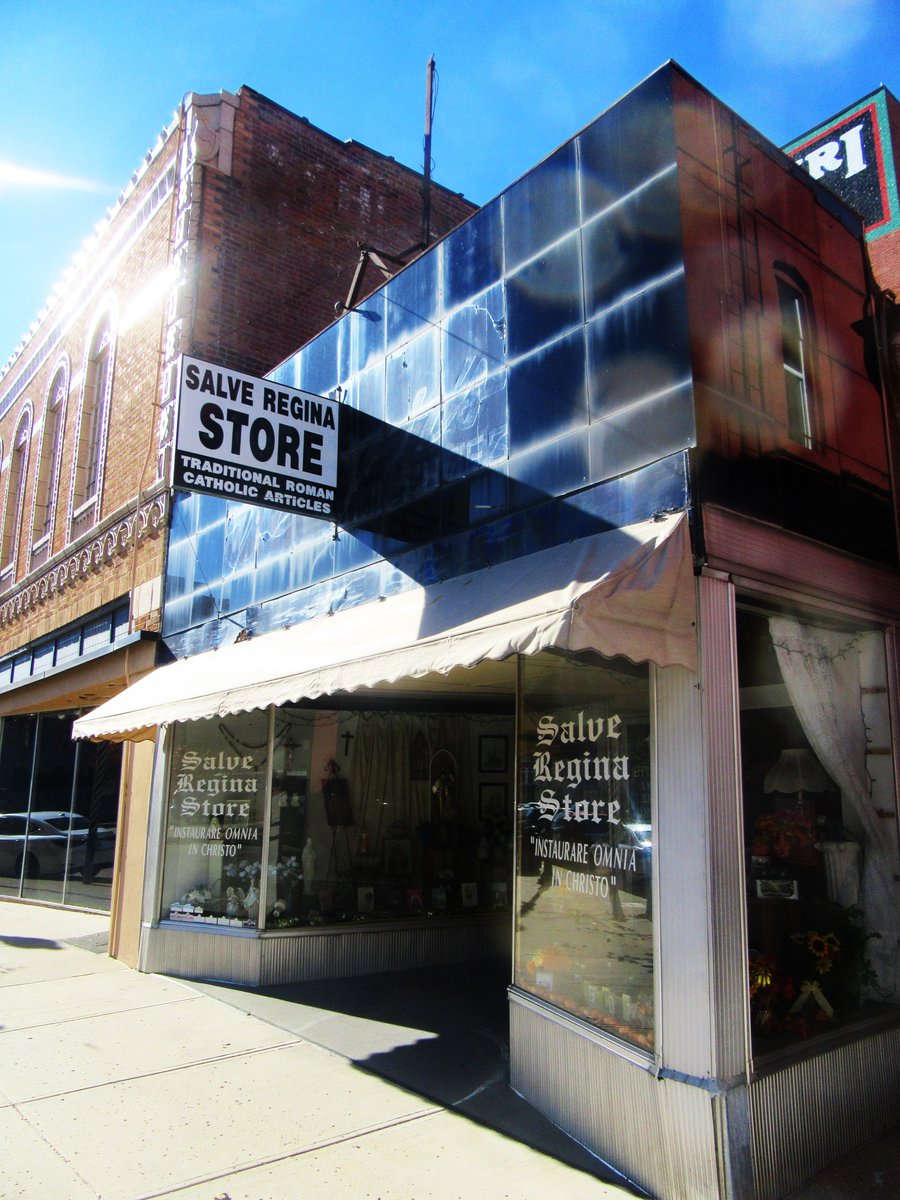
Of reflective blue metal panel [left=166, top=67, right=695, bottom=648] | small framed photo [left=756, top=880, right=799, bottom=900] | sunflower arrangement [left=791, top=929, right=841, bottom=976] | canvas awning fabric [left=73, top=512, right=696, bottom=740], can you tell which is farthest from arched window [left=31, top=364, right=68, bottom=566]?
sunflower arrangement [left=791, top=929, right=841, bottom=976]

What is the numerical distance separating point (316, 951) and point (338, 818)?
127 centimetres

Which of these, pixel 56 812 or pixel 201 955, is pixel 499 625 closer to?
pixel 201 955

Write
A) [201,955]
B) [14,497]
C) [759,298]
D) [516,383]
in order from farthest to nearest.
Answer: [14,497] < [201,955] < [516,383] < [759,298]

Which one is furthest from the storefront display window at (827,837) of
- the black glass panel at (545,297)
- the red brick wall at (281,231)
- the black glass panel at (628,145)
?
the red brick wall at (281,231)

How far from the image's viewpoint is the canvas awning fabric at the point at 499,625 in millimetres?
4348

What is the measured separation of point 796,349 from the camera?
6145 millimetres

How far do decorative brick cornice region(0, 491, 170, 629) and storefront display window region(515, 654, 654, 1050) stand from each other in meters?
6.99

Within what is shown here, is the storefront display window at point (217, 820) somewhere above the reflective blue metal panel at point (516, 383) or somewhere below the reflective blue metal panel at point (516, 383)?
below

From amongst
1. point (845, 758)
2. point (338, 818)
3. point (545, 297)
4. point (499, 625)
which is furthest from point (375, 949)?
point (545, 297)

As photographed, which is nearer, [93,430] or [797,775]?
[797,775]

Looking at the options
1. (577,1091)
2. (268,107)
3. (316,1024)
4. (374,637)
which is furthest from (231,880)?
(268,107)

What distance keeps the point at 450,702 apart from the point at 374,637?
10.8ft

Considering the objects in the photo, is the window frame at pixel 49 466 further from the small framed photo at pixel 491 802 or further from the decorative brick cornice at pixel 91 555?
the small framed photo at pixel 491 802

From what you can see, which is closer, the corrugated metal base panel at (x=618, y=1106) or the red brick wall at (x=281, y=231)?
the corrugated metal base panel at (x=618, y=1106)
